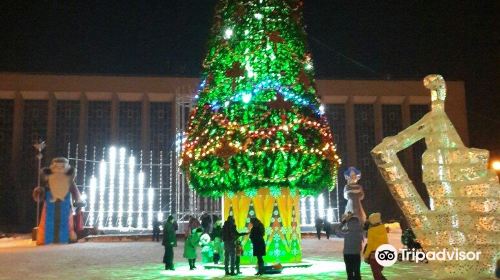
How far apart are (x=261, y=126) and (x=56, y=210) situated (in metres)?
16.9

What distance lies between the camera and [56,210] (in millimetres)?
26688

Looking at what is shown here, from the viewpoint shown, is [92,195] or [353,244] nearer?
[353,244]

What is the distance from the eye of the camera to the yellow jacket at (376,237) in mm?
8438

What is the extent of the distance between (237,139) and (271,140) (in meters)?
0.79

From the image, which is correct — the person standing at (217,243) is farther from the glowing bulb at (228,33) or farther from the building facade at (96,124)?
the building facade at (96,124)

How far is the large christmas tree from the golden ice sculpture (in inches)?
182

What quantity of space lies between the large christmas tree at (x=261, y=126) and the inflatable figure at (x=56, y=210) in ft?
48.2

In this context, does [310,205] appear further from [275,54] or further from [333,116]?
[275,54]

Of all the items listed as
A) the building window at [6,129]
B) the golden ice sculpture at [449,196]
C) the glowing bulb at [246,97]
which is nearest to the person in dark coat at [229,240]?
the glowing bulb at [246,97]

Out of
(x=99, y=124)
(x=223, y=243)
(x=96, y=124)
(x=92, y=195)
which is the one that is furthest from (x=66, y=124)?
(x=223, y=243)

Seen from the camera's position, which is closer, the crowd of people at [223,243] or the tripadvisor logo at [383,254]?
the tripadvisor logo at [383,254]

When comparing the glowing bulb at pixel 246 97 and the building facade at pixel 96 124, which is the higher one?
the building facade at pixel 96 124

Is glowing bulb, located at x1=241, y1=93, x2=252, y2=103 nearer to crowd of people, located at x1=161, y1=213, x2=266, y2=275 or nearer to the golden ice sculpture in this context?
crowd of people, located at x1=161, y1=213, x2=266, y2=275

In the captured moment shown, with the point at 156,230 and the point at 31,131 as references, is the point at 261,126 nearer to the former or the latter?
the point at 156,230
